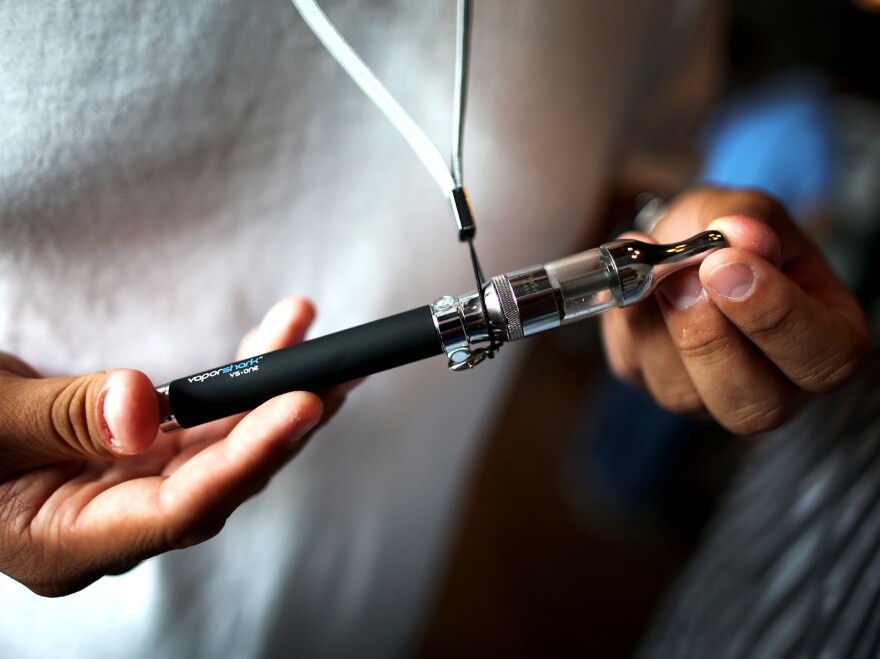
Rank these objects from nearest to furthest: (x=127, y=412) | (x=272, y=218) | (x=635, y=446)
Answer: (x=127, y=412) < (x=272, y=218) < (x=635, y=446)

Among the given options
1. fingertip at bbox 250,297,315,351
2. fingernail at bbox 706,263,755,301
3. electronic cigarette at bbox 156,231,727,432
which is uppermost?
fingertip at bbox 250,297,315,351

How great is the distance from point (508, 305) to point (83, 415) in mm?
211

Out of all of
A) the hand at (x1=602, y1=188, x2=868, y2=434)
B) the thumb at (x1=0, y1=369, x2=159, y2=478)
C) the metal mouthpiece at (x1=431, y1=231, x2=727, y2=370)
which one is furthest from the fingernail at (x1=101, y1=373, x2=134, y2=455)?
the hand at (x1=602, y1=188, x2=868, y2=434)

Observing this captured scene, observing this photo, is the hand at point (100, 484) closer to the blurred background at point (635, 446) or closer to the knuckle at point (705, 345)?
the knuckle at point (705, 345)

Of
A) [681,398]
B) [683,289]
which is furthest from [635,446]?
[683,289]

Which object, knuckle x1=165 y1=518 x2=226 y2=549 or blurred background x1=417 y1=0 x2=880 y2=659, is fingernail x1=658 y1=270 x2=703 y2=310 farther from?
blurred background x1=417 y1=0 x2=880 y2=659

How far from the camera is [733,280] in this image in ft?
0.93

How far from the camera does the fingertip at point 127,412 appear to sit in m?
0.26

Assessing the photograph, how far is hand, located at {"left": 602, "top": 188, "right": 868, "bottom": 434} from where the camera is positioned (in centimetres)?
29

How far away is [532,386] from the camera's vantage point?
131 cm

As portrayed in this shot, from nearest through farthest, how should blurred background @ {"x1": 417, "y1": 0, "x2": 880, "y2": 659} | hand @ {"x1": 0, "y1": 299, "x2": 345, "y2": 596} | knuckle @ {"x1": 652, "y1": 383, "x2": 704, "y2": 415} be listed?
hand @ {"x1": 0, "y1": 299, "x2": 345, "y2": 596}, knuckle @ {"x1": 652, "y1": 383, "x2": 704, "y2": 415}, blurred background @ {"x1": 417, "y1": 0, "x2": 880, "y2": 659}

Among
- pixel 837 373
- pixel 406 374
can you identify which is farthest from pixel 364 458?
pixel 837 373

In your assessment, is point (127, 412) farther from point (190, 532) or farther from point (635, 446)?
point (635, 446)

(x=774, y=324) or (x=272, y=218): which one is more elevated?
(x=272, y=218)
